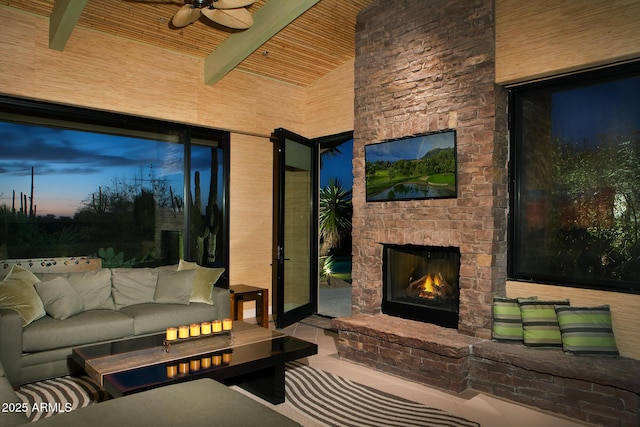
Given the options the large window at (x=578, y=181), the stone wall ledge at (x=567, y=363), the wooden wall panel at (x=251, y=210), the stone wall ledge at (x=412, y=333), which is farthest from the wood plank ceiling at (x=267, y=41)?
the stone wall ledge at (x=567, y=363)

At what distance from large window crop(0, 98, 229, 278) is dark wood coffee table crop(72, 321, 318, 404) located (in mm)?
2286

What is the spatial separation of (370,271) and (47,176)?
3.97 m

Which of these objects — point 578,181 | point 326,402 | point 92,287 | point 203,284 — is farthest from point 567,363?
point 92,287

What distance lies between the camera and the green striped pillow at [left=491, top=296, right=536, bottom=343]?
152 inches

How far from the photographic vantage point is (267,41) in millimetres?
5211

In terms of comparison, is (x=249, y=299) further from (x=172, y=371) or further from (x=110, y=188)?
(x=172, y=371)

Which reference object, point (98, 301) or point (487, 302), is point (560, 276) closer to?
point (487, 302)

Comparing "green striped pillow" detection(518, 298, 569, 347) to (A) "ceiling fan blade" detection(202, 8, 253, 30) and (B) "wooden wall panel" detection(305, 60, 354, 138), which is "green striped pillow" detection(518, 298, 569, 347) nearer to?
(B) "wooden wall panel" detection(305, 60, 354, 138)

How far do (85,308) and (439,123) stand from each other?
3.87 metres

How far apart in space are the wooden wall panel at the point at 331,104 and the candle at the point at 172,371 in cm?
395

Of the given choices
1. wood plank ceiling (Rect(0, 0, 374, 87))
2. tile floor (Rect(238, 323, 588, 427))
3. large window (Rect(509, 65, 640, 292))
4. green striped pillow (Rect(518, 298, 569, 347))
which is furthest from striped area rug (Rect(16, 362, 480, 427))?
wood plank ceiling (Rect(0, 0, 374, 87))

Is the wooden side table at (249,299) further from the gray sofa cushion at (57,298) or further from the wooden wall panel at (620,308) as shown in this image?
the wooden wall panel at (620,308)

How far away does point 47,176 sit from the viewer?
5.33 metres

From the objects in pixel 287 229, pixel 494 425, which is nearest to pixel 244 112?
pixel 287 229
